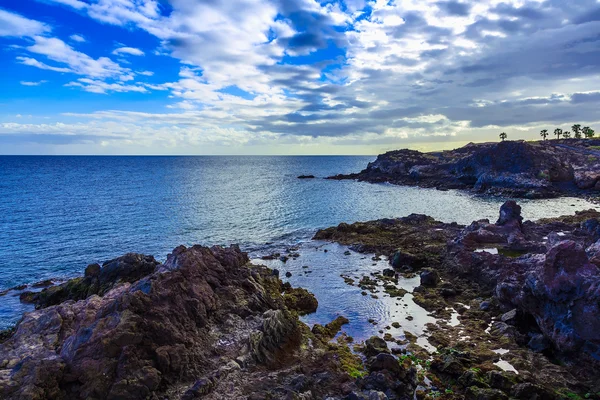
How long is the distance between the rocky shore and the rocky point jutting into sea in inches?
3202

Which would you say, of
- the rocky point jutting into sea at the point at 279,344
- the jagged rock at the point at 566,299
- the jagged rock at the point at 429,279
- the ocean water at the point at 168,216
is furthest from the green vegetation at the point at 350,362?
the ocean water at the point at 168,216

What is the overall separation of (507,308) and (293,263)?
23726mm

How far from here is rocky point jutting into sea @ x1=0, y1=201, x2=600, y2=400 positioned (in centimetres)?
1656

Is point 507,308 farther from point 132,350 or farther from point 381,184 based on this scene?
point 381,184

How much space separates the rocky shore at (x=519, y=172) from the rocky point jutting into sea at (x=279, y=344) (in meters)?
81.3

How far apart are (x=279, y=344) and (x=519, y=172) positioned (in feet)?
357

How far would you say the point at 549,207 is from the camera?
255 ft

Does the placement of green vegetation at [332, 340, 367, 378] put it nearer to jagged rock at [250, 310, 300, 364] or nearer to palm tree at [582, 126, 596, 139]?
jagged rock at [250, 310, 300, 364]

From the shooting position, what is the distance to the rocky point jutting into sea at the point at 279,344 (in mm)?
16562

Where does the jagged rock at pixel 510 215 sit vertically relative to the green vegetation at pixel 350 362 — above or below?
above

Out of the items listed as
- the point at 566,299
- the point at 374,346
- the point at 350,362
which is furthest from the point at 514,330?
the point at 350,362

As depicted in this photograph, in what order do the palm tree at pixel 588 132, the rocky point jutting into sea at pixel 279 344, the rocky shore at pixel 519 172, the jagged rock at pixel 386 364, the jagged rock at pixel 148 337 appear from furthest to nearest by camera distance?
1. the palm tree at pixel 588 132
2. the rocky shore at pixel 519 172
3. the jagged rock at pixel 386 364
4. the rocky point jutting into sea at pixel 279 344
5. the jagged rock at pixel 148 337

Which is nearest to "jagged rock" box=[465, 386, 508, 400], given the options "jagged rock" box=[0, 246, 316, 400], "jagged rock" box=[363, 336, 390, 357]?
"jagged rock" box=[363, 336, 390, 357]

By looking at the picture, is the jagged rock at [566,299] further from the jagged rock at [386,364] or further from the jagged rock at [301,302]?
the jagged rock at [301,302]
